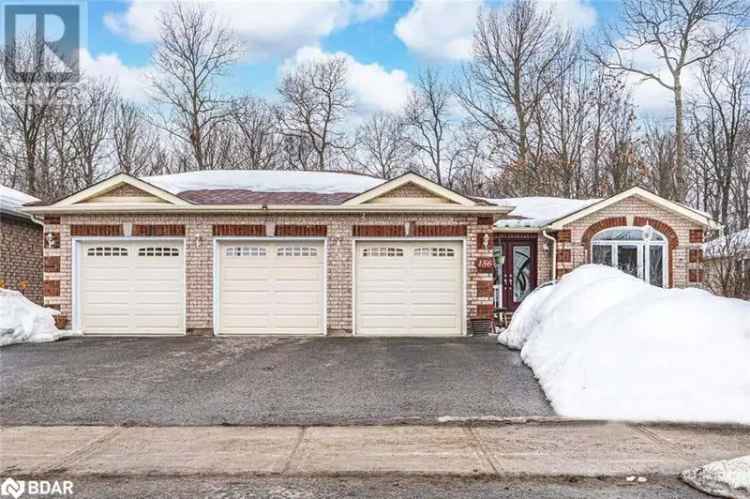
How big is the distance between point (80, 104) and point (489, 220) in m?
21.8

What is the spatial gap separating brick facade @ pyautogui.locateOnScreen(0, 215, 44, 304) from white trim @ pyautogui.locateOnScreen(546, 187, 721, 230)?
13484mm

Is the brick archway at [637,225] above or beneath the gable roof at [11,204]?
beneath

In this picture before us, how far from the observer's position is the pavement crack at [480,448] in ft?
14.8

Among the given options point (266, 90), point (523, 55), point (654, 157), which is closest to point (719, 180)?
point (654, 157)

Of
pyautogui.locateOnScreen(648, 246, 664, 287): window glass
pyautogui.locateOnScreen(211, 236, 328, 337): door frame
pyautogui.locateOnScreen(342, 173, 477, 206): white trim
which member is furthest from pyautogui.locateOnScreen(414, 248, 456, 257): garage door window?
pyautogui.locateOnScreen(648, 246, 664, 287): window glass

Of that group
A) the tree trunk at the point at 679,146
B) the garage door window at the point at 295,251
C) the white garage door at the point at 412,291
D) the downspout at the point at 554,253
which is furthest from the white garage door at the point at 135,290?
the tree trunk at the point at 679,146

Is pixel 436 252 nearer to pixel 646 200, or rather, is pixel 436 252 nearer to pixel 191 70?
pixel 646 200

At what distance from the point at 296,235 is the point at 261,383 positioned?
5.37m

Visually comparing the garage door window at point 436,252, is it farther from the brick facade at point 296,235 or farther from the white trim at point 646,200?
the white trim at point 646,200

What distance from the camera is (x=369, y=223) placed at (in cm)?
1262

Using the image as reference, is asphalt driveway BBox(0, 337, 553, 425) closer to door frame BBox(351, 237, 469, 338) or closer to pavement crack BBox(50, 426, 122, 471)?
pavement crack BBox(50, 426, 122, 471)

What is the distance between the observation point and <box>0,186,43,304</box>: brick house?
14102mm

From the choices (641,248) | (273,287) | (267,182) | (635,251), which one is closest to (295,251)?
(273,287)

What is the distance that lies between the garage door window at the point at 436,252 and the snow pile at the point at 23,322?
7604 mm
